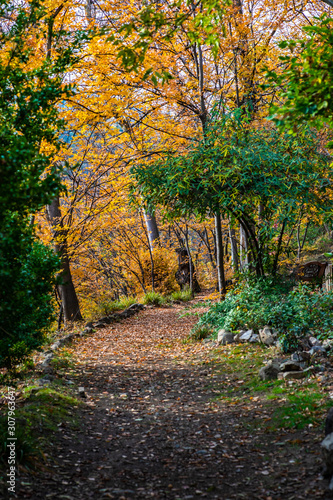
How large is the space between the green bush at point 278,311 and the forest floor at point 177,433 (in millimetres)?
450

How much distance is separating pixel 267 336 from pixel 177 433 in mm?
2353

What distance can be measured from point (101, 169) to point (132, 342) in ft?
12.5

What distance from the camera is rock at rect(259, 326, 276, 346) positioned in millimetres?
5534

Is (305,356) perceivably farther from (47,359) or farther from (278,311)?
(47,359)

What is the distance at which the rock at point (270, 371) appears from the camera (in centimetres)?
455

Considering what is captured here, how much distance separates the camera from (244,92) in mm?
8297

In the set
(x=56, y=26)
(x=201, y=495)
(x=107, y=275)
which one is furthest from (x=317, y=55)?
(x=107, y=275)

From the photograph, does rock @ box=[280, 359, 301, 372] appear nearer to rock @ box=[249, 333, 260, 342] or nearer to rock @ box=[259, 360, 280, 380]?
rock @ box=[259, 360, 280, 380]

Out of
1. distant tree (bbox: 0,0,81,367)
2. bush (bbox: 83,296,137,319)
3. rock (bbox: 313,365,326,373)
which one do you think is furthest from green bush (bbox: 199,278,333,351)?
bush (bbox: 83,296,137,319)

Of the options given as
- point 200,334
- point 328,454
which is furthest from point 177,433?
point 200,334

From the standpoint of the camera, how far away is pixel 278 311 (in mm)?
5426

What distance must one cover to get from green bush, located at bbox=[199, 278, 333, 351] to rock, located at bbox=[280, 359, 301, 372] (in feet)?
1.48

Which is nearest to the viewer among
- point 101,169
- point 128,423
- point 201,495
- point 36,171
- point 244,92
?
point 36,171

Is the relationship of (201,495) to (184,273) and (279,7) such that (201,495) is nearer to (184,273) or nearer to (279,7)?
(279,7)
